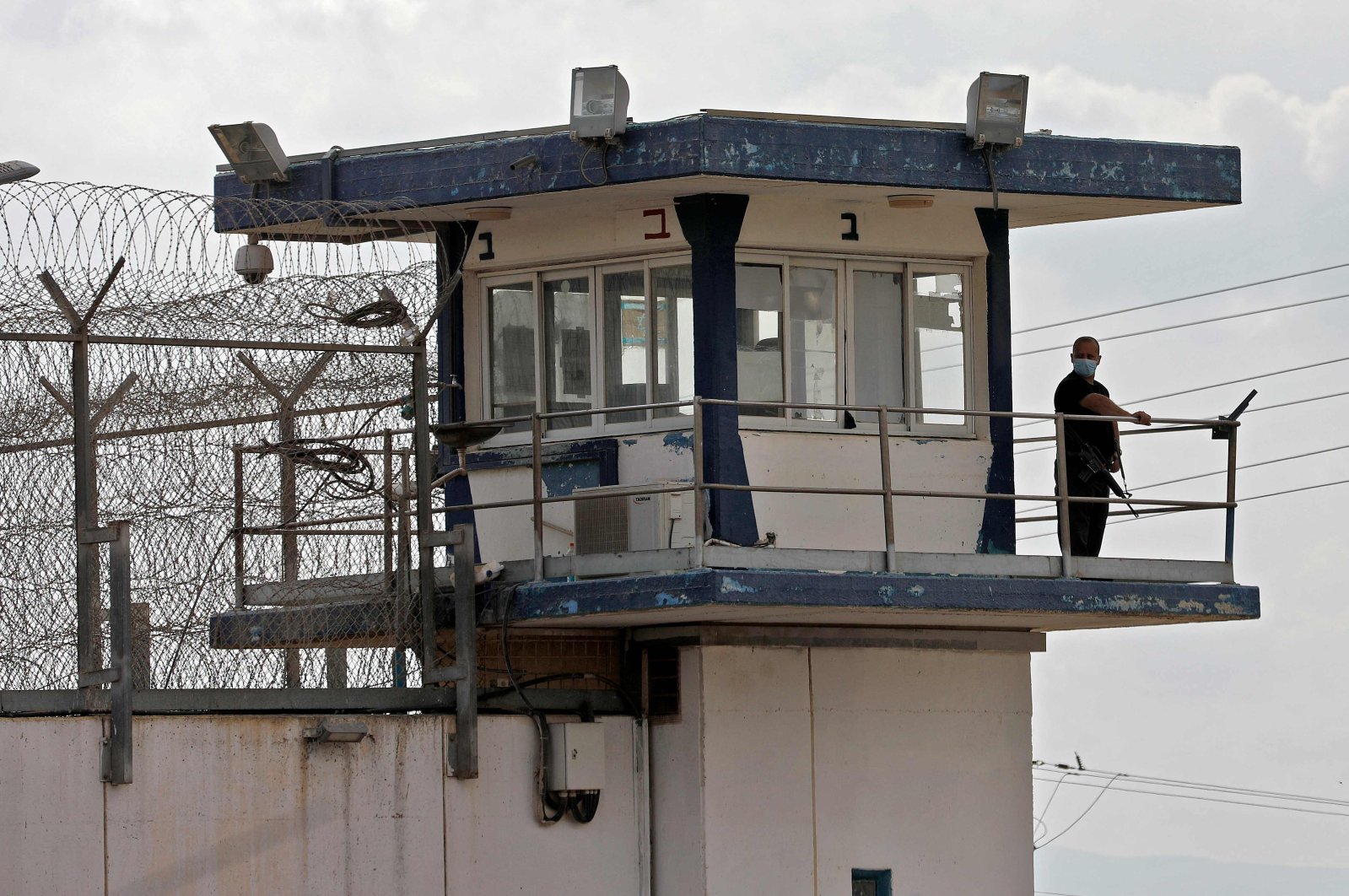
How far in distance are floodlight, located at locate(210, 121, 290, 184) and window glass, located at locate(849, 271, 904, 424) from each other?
444 cm

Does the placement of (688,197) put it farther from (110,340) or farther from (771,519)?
(110,340)

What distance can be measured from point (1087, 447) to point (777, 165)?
3.07m

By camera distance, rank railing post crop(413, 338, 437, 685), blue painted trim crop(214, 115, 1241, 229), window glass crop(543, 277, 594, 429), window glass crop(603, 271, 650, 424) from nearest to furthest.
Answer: railing post crop(413, 338, 437, 685)
blue painted trim crop(214, 115, 1241, 229)
window glass crop(603, 271, 650, 424)
window glass crop(543, 277, 594, 429)

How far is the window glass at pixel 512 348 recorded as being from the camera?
17812 millimetres

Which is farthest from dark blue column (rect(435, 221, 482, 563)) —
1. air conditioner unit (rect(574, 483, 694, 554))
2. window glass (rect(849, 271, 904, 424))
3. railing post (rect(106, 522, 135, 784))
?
railing post (rect(106, 522, 135, 784))

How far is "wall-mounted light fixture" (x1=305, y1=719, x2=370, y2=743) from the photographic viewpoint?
48.2 ft

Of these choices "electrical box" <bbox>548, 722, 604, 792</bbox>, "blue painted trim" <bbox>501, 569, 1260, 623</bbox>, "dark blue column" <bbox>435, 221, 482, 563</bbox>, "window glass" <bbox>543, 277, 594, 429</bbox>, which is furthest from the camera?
"dark blue column" <bbox>435, 221, 482, 563</bbox>

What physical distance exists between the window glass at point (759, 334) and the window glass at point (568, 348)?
Answer: 1215mm

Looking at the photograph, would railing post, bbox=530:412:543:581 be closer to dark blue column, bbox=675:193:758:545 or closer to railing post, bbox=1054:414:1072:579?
dark blue column, bbox=675:193:758:545

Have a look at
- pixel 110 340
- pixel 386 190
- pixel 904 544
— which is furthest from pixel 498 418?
pixel 110 340

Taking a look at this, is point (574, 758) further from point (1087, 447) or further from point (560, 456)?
point (1087, 447)

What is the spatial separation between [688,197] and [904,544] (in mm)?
3032

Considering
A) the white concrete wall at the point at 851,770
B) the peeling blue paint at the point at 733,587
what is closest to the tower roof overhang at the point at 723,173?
the peeling blue paint at the point at 733,587

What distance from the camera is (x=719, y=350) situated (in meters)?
16.8
